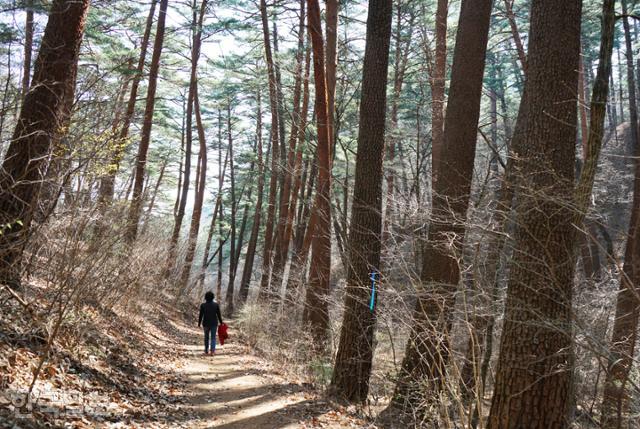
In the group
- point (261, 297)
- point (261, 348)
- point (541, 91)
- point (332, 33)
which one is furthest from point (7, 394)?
point (261, 297)

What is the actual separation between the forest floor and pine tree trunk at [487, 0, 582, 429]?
7.15 ft

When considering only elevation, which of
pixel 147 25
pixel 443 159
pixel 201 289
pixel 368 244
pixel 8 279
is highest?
pixel 147 25

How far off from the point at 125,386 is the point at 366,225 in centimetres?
402

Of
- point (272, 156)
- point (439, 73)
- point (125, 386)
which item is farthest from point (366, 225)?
point (272, 156)

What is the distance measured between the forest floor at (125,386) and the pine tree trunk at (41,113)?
3.07ft

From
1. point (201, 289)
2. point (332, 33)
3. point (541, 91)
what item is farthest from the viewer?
point (201, 289)

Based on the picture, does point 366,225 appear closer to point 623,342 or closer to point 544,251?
point 544,251

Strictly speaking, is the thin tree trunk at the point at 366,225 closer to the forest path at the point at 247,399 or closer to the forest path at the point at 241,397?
the forest path at the point at 247,399

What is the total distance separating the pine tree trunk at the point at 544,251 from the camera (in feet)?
15.7

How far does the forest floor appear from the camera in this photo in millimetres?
4492

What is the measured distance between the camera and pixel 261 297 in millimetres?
15969

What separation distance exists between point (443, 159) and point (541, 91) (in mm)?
2464

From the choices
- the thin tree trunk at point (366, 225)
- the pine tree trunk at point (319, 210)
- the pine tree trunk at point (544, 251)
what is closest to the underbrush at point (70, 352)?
the thin tree trunk at point (366, 225)

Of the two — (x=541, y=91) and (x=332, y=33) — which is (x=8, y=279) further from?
(x=332, y=33)
